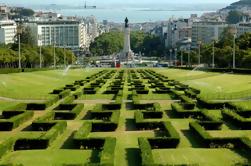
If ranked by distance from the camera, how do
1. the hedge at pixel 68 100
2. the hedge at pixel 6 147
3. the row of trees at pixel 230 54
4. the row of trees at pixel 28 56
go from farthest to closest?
the row of trees at pixel 28 56, the row of trees at pixel 230 54, the hedge at pixel 68 100, the hedge at pixel 6 147

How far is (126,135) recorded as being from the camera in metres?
28.3

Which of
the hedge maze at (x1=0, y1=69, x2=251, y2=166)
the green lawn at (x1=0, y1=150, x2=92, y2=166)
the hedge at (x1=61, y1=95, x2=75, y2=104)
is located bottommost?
the green lawn at (x1=0, y1=150, x2=92, y2=166)

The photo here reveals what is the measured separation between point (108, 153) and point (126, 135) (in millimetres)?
6435

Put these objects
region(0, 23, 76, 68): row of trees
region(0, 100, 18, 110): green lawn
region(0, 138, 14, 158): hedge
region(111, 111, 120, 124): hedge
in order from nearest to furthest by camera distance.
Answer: region(0, 138, 14, 158): hedge
region(111, 111, 120, 124): hedge
region(0, 100, 18, 110): green lawn
region(0, 23, 76, 68): row of trees

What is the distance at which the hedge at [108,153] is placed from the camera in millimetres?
20698

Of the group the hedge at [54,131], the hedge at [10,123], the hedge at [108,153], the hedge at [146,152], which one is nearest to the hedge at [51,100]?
the hedge at [10,123]

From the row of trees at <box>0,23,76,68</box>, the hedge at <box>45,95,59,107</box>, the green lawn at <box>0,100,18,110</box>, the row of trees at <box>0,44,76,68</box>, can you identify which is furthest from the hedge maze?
the row of trees at <box>0,44,76,68</box>

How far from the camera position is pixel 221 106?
38.6 metres

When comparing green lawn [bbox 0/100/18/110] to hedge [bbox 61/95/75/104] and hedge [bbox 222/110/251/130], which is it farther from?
hedge [bbox 222/110/251/130]

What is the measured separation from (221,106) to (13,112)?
14.6m

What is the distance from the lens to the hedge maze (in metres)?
22.7

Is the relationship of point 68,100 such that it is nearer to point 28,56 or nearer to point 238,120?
point 238,120

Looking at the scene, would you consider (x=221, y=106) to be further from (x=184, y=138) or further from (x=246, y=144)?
(x=246, y=144)

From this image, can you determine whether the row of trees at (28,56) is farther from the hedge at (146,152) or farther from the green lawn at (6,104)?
the hedge at (146,152)
